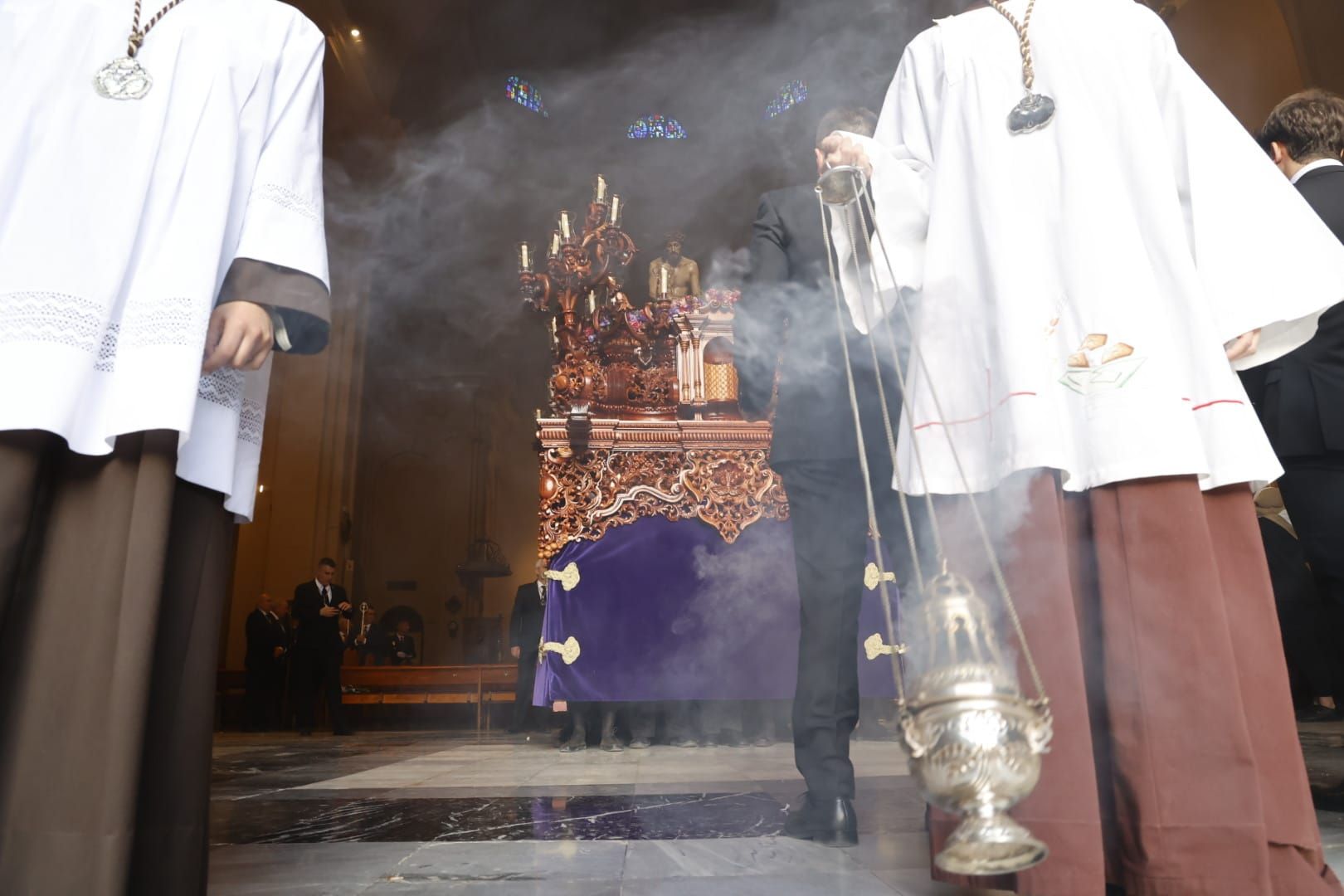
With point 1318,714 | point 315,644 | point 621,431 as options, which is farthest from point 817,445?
point 315,644

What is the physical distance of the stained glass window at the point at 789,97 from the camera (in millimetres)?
13141

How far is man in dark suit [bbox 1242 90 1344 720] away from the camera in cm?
195

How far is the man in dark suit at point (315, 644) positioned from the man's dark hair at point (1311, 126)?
7.50 meters

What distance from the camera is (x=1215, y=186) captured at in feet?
4.74

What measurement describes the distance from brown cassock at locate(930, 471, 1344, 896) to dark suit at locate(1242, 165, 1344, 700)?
85cm

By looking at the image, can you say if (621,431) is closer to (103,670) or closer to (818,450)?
(818,450)

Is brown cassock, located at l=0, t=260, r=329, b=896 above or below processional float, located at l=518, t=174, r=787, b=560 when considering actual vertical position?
below

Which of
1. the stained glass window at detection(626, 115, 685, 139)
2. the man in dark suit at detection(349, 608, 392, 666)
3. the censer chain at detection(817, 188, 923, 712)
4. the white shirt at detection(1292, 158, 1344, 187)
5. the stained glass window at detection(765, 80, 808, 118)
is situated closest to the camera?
the censer chain at detection(817, 188, 923, 712)

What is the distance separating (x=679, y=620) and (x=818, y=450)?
7.87 feet

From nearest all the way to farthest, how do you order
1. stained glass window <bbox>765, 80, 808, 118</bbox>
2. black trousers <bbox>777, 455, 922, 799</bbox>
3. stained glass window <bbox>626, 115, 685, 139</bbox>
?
1. black trousers <bbox>777, 455, 922, 799</bbox>
2. stained glass window <bbox>765, 80, 808, 118</bbox>
3. stained glass window <bbox>626, 115, 685, 139</bbox>

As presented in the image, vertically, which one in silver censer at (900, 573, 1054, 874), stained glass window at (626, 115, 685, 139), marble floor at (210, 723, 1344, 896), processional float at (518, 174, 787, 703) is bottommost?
marble floor at (210, 723, 1344, 896)

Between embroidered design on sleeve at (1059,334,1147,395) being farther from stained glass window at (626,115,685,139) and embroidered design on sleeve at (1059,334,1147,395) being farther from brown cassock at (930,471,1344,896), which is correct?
stained glass window at (626,115,685,139)

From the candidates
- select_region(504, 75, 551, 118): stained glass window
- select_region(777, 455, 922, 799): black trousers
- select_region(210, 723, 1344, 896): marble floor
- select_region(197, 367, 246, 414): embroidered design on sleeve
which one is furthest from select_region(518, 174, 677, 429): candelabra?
select_region(504, 75, 551, 118): stained glass window

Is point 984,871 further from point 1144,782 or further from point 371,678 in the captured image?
point 371,678
